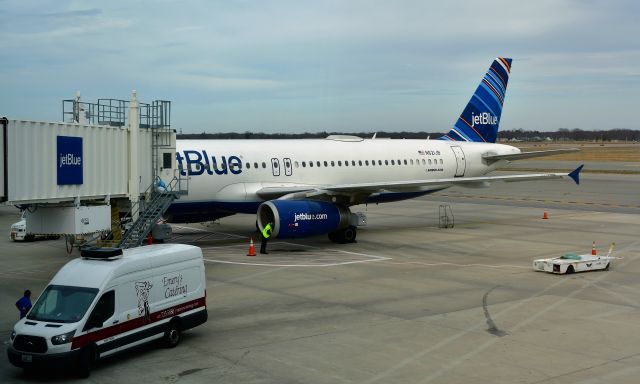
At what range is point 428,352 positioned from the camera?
15.1 m

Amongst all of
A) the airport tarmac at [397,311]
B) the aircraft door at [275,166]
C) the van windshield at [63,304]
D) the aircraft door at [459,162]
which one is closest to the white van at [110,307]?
the van windshield at [63,304]

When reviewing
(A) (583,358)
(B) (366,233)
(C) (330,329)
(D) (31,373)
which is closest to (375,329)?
(C) (330,329)

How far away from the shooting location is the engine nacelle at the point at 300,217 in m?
28.1

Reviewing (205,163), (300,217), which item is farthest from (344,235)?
(205,163)

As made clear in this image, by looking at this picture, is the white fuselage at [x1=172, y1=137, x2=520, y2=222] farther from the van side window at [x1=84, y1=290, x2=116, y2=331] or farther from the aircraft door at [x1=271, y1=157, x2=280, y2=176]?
the van side window at [x1=84, y1=290, x2=116, y2=331]

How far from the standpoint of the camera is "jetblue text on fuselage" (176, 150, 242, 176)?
2923 centimetres

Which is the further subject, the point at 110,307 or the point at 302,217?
the point at 302,217

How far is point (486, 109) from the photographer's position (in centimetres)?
4194

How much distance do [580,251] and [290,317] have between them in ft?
49.2

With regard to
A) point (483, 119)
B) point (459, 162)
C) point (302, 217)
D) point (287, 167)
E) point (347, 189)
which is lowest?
point (302, 217)

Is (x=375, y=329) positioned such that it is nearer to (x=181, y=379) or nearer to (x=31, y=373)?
(x=181, y=379)

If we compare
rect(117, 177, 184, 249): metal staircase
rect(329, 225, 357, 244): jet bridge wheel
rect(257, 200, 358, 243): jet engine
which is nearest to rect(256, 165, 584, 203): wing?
rect(257, 200, 358, 243): jet engine

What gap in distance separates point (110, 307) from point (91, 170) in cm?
724

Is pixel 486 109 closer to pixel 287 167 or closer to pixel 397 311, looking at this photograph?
pixel 287 167
